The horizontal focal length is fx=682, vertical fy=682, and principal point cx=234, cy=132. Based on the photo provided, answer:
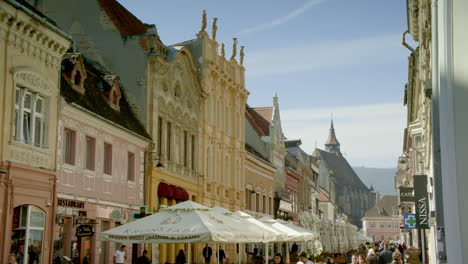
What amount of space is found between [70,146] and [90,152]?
5.42 ft

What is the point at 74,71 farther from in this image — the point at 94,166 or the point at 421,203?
the point at 421,203

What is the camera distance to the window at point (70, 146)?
23.4 meters

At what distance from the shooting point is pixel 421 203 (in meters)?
17.7

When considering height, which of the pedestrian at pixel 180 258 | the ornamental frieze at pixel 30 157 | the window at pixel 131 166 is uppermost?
the window at pixel 131 166

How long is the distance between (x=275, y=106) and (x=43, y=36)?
142 ft

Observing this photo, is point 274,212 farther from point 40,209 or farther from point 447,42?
point 447,42

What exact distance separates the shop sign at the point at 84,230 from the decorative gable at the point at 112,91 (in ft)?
21.8

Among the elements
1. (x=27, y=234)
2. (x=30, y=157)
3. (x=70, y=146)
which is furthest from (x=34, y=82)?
(x=27, y=234)

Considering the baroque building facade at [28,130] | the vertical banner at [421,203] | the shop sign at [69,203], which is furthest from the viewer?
the shop sign at [69,203]

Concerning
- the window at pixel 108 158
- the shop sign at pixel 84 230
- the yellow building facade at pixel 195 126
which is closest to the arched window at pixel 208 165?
the yellow building facade at pixel 195 126

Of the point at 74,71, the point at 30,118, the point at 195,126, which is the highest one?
the point at 195,126

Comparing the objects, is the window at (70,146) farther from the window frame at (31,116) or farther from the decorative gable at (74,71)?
the window frame at (31,116)

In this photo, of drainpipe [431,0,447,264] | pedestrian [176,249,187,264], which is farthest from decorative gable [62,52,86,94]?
drainpipe [431,0,447,264]

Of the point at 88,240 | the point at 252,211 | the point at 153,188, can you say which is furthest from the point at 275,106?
the point at 88,240
